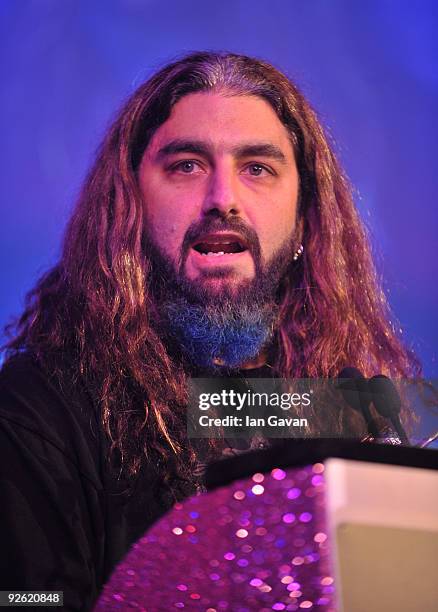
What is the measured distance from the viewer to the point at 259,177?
6.29 feet

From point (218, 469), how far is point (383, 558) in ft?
0.45

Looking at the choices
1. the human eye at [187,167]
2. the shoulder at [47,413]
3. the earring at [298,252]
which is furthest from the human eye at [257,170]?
the shoulder at [47,413]

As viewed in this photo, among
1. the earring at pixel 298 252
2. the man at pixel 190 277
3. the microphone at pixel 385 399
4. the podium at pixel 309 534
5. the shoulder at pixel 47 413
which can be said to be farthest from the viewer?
the earring at pixel 298 252

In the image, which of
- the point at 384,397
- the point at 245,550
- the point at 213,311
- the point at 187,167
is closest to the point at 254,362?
the point at 213,311

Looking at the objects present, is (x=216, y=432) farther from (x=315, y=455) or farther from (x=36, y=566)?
(x=315, y=455)

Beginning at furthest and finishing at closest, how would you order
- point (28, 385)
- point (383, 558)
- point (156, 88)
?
1. point (156, 88)
2. point (28, 385)
3. point (383, 558)

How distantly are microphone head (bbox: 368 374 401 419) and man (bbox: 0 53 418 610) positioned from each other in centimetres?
51

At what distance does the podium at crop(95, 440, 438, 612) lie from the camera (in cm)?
51

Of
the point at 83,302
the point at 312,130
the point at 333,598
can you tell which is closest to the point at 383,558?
the point at 333,598

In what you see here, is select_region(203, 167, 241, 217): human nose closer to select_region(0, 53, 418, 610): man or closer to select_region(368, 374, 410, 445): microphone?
select_region(0, 53, 418, 610): man

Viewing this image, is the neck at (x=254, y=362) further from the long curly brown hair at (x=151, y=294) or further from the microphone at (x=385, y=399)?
the microphone at (x=385, y=399)

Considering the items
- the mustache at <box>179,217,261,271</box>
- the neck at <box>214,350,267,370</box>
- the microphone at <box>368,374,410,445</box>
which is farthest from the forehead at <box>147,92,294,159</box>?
the microphone at <box>368,374,410,445</box>

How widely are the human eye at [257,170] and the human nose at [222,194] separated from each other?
0.05m

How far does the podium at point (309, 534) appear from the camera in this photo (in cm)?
51
